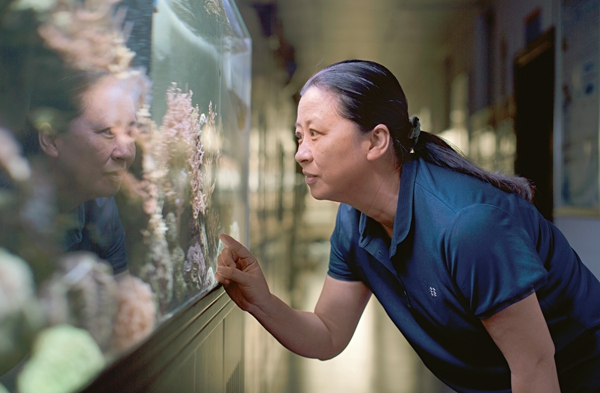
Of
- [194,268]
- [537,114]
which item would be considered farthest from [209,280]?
[537,114]

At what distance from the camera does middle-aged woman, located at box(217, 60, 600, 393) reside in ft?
3.12

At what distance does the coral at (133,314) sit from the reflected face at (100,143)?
140 millimetres

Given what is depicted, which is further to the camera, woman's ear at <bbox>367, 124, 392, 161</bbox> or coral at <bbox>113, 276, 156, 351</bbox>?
woman's ear at <bbox>367, 124, 392, 161</bbox>

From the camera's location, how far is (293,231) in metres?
4.07


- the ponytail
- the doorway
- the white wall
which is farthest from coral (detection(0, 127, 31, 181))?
the doorway

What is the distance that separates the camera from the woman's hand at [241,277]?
3.59ft

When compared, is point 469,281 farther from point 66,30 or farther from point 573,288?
point 66,30

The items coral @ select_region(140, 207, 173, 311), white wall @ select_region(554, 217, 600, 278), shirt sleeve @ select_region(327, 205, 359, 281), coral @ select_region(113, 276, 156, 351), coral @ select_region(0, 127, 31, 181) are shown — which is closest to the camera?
coral @ select_region(0, 127, 31, 181)

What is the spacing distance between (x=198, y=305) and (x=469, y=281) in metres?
0.58

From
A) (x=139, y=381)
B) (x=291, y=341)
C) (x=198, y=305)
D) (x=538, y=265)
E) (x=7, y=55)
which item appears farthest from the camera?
(x=291, y=341)

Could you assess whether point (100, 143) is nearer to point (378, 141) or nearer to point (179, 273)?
point (179, 273)

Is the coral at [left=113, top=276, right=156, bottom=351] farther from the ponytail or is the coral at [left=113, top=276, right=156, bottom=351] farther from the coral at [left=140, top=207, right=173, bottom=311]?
the ponytail

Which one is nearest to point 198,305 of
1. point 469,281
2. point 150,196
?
point 150,196

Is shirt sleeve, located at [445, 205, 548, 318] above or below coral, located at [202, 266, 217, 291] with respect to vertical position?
above
